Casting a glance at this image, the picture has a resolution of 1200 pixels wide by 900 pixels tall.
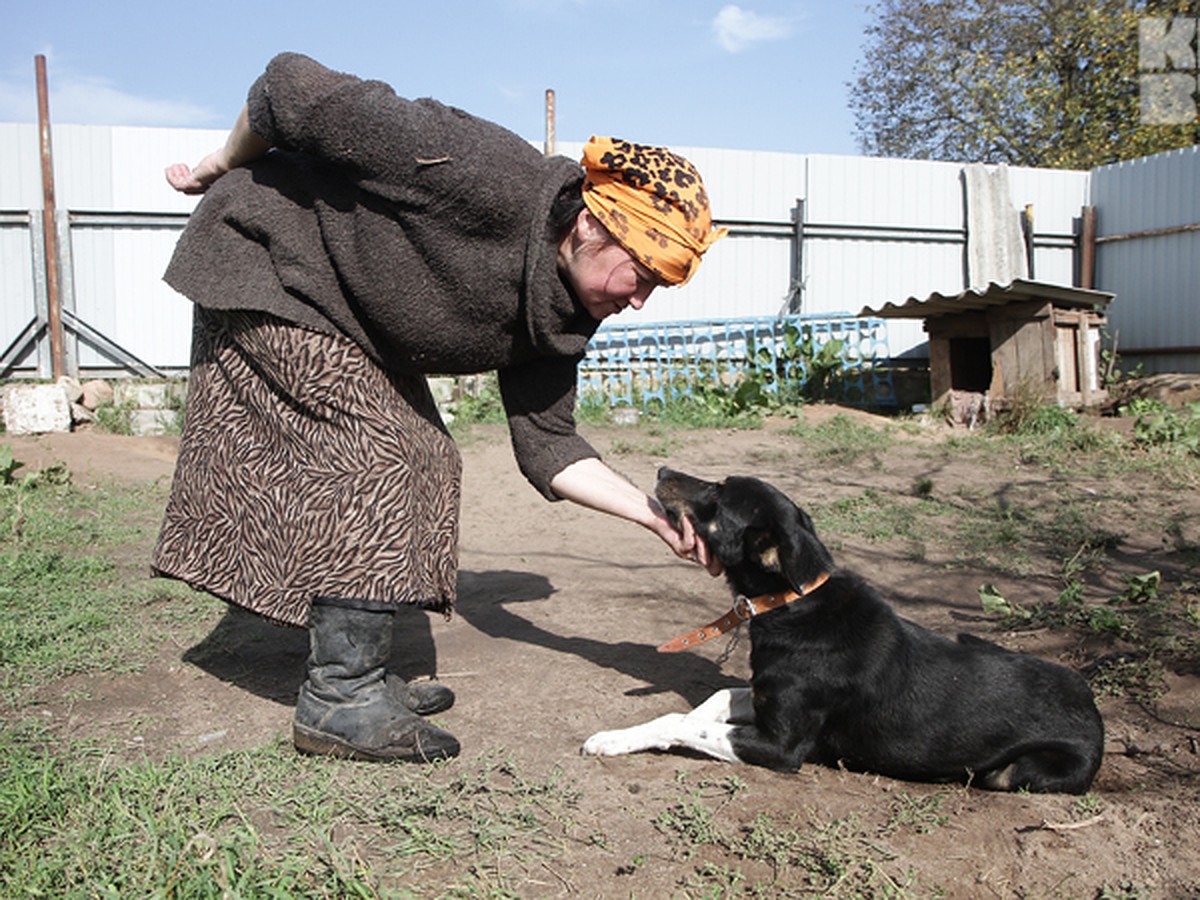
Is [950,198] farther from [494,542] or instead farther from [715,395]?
[494,542]

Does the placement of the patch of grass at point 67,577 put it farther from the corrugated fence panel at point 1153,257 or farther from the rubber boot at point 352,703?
the corrugated fence panel at point 1153,257

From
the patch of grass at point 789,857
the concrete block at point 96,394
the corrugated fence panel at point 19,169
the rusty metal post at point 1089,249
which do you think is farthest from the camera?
the rusty metal post at point 1089,249

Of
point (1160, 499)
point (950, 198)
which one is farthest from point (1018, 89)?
point (1160, 499)

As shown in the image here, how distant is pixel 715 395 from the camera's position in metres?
11.3

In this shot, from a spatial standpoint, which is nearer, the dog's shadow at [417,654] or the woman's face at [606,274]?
the woman's face at [606,274]

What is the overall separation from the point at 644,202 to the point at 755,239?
11.1 m

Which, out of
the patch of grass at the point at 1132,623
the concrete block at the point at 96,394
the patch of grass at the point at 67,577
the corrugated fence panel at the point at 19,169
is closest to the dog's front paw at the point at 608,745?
the patch of grass at the point at 1132,623

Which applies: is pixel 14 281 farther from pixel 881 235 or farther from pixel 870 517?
pixel 881 235

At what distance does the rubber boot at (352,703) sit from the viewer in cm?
260

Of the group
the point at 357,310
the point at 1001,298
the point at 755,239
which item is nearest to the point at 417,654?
the point at 357,310

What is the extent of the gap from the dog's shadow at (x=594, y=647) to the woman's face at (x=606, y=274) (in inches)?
54.4

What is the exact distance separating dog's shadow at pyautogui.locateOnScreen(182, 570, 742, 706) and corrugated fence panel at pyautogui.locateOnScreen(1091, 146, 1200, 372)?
11.7 metres

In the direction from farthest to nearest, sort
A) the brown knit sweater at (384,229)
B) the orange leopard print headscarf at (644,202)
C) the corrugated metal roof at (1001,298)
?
1. the corrugated metal roof at (1001,298)
2. the orange leopard print headscarf at (644,202)
3. the brown knit sweater at (384,229)

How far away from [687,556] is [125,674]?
1975mm
